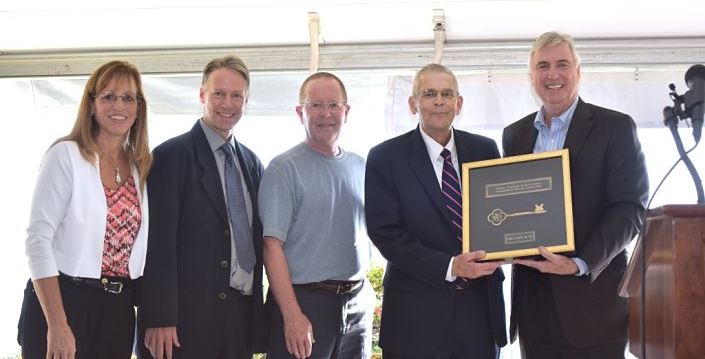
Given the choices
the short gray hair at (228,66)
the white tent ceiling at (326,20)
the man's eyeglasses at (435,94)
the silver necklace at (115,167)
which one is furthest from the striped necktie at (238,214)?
the white tent ceiling at (326,20)

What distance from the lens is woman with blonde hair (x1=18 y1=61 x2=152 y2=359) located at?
9.10 ft

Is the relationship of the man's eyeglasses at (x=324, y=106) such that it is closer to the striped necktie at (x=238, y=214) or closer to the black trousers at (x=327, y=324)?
the striped necktie at (x=238, y=214)

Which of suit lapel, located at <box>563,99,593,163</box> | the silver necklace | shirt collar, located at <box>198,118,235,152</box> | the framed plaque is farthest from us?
shirt collar, located at <box>198,118,235,152</box>

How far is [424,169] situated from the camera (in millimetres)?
3094

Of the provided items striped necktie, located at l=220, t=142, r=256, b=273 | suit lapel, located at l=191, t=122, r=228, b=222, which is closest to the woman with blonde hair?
suit lapel, located at l=191, t=122, r=228, b=222

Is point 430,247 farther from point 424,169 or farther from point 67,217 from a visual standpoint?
point 67,217

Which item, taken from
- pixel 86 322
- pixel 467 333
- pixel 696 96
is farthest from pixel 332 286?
pixel 696 96

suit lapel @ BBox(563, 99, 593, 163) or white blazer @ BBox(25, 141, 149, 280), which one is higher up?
suit lapel @ BBox(563, 99, 593, 163)

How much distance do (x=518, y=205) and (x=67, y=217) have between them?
1.65m

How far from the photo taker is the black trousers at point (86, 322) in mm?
2787

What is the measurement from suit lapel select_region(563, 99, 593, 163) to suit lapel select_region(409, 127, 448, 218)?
20.2 inches

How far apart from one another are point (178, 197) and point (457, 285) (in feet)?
3.79

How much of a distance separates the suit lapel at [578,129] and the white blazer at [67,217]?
1760 millimetres

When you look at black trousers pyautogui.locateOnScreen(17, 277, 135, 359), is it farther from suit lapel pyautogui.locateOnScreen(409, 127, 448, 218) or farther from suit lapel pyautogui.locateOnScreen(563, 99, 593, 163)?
suit lapel pyautogui.locateOnScreen(563, 99, 593, 163)
